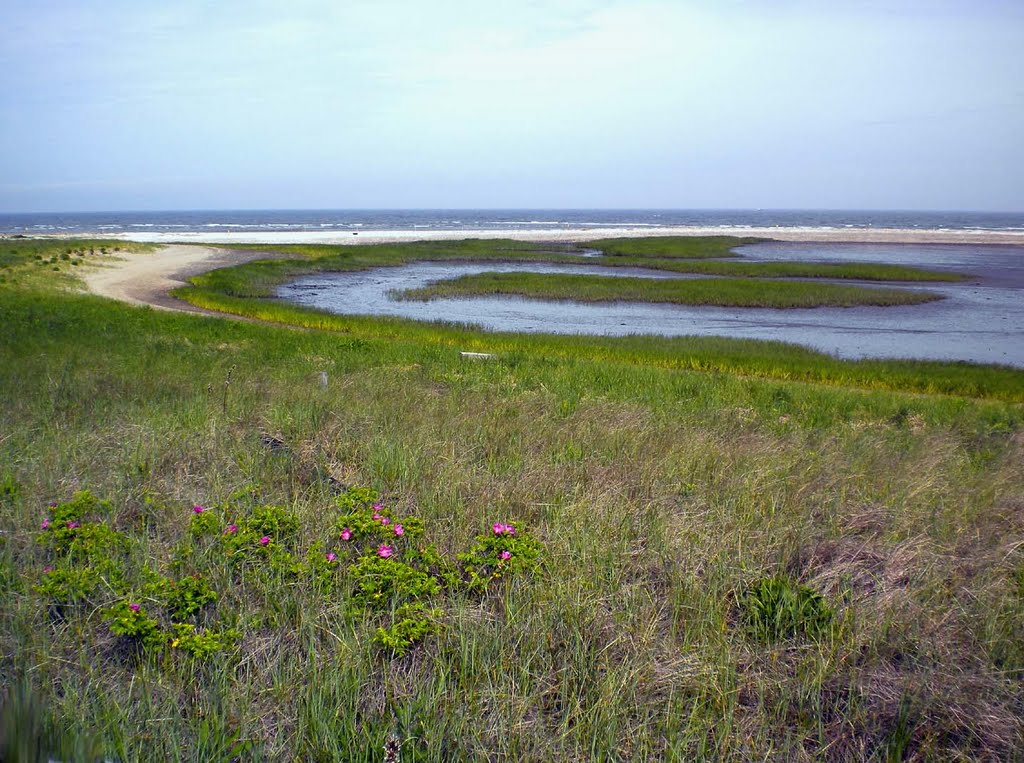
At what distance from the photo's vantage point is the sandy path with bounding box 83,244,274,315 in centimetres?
2788

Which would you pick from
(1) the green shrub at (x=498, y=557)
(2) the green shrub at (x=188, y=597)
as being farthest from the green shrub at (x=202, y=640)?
(1) the green shrub at (x=498, y=557)

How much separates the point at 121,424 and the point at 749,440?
644cm

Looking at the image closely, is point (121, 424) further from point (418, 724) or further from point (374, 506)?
point (418, 724)

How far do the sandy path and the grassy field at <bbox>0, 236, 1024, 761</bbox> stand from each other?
2035cm

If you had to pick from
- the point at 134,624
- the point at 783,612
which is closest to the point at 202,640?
the point at 134,624

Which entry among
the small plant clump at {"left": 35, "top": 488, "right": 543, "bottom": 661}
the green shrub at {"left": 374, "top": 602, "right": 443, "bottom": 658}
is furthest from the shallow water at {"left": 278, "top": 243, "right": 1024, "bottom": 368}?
the green shrub at {"left": 374, "top": 602, "right": 443, "bottom": 658}

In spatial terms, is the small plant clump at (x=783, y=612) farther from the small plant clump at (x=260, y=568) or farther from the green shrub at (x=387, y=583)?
the green shrub at (x=387, y=583)

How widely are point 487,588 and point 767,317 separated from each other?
28839mm

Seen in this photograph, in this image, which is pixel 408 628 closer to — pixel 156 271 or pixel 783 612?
pixel 783 612

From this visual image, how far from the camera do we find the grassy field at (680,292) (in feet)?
117

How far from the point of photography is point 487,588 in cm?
475

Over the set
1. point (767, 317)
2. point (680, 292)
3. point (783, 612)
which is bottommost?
point (767, 317)

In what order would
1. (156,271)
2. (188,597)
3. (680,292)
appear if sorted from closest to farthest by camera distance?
(188,597) → (680,292) → (156,271)

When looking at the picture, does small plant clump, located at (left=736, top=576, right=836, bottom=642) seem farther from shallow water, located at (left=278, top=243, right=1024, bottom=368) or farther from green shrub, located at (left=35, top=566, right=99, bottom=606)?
shallow water, located at (left=278, top=243, right=1024, bottom=368)
